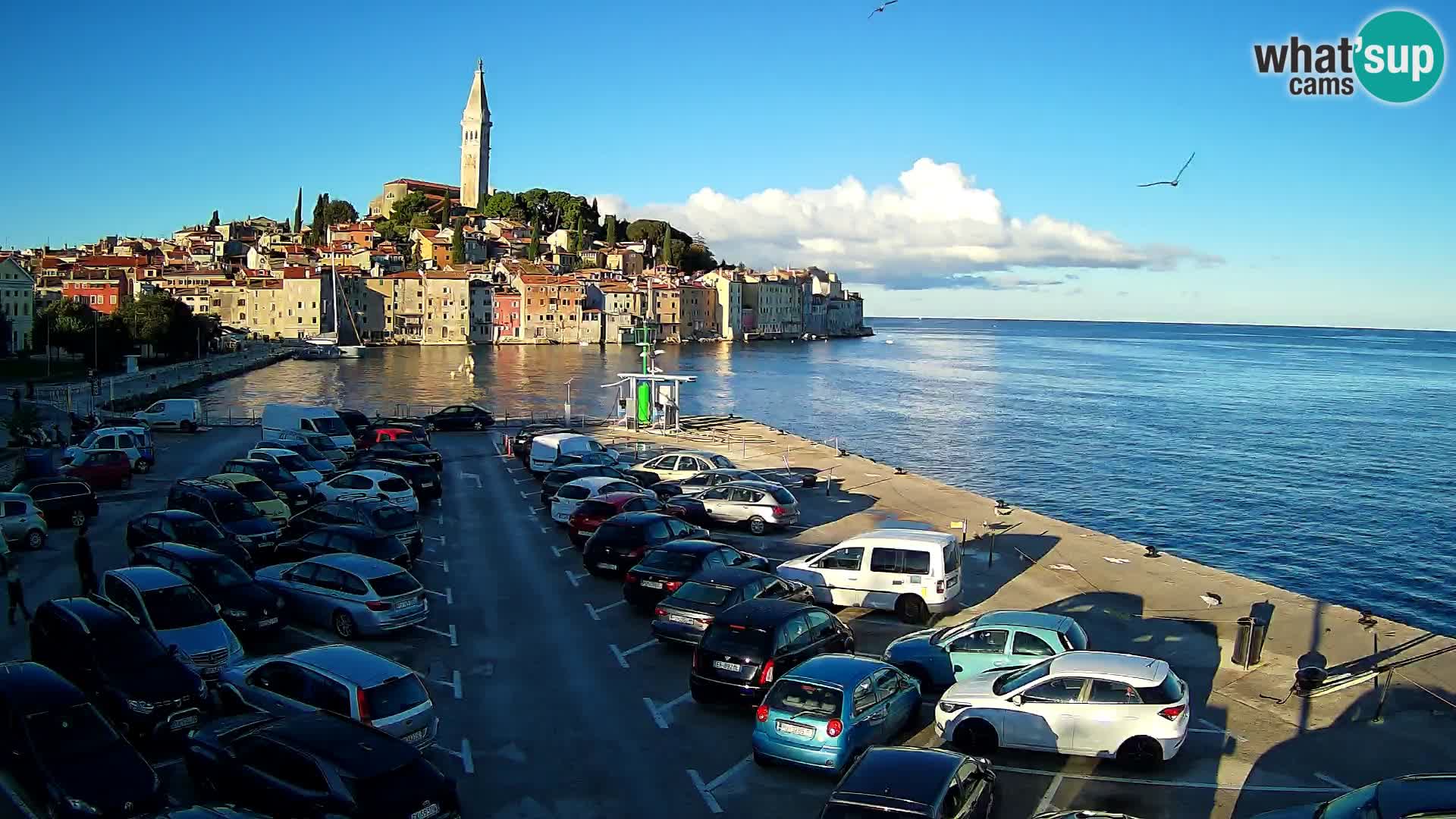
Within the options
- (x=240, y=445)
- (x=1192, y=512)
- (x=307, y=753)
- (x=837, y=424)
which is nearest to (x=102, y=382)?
(x=240, y=445)

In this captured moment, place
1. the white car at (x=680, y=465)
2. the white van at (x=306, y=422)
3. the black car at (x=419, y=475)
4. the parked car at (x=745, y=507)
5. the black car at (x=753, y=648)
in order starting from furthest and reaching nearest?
the white van at (x=306, y=422)
the white car at (x=680, y=465)
the black car at (x=419, y=475)
the parked car at (x=745, y=507)
the black car at (x=753, y=648)

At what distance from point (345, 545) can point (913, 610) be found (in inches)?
346

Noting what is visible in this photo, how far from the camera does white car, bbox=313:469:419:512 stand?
70.7 feet

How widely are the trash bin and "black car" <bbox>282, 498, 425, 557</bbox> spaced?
12.9 meters

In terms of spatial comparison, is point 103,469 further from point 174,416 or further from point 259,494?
point 174,416

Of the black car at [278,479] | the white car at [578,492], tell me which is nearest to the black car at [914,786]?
the white car at [578,492]

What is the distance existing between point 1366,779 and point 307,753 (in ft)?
31.1

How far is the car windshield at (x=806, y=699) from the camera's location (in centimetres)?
944

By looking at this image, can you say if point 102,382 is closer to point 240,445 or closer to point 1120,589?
point 240,445

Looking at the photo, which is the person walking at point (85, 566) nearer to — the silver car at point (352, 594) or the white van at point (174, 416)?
the silver car at point (352, 594)

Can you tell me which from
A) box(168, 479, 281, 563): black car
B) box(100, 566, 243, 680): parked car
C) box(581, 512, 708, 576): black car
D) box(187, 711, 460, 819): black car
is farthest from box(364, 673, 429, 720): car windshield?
box(168, 479, 281, 563): black car

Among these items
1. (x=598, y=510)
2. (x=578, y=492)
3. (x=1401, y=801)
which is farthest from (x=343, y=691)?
(x=578, y=492)

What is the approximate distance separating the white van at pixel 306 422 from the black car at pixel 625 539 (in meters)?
17.1

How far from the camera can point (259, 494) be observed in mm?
20859
